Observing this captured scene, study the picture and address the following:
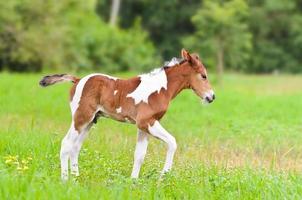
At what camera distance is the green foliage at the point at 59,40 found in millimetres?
34219

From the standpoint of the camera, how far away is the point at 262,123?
16.1 m

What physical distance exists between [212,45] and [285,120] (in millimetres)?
20224

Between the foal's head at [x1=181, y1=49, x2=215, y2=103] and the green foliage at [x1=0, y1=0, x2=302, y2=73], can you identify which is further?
the green foliage at [x1=0, y1=0, x2=302, y2=73]

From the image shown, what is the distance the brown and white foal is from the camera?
8.68 meters

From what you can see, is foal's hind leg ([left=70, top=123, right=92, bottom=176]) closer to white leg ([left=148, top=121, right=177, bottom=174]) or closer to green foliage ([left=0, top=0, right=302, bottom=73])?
white leg ([left=148, top=121, right=177, bottom=174])

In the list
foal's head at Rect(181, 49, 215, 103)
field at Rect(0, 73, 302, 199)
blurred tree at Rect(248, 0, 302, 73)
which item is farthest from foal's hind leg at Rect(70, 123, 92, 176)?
blurred tree at Rect(248, 0, 302, 73)

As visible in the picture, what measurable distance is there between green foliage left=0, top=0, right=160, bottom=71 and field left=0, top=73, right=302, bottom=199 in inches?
577

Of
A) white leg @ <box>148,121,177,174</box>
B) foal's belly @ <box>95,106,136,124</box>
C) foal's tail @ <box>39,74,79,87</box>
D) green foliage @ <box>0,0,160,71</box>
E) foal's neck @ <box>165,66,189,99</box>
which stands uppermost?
green foliage @ <box>0,0,160,71</box>

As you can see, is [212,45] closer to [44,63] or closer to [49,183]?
[44,63]

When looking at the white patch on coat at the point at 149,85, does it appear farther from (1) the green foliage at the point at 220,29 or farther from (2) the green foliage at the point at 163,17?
(2) the green foliage at the point at 163,17

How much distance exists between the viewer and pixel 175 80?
8.95m

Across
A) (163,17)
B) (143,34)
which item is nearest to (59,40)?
(143,34)

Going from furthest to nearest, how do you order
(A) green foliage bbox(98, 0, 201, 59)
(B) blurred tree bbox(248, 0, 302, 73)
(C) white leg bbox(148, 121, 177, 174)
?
(A) green foliage bbox(98, 0, 201, 59), (B) blurred tree bbox(248, 0, 302, 73), (C) white leg bbox(148, 121, 177, 174)

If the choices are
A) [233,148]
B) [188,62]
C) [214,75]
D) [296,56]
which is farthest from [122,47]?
[188,62]
